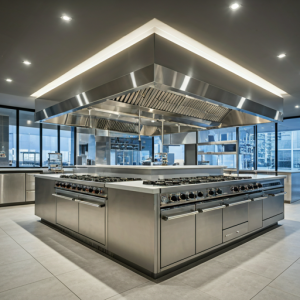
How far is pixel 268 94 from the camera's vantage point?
4.79 metres

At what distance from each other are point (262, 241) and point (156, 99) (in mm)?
2575

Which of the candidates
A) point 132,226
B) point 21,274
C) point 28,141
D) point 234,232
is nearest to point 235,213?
point 234,232

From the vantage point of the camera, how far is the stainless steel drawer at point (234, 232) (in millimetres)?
3043

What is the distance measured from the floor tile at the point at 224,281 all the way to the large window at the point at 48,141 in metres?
6.69

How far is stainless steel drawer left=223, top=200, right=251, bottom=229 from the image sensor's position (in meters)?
3.07

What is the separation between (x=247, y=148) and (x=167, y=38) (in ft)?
19.9

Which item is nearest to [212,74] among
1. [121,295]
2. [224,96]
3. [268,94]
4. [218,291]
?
[224,96]

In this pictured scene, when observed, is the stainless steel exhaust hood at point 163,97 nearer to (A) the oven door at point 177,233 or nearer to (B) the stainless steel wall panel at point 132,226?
(B) the stainless steel wall panel at point 132,226

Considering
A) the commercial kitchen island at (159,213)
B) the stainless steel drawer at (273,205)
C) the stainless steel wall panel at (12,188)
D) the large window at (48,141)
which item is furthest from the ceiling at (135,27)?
the large window at (48,141)

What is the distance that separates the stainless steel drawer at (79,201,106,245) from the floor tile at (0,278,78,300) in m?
0.78

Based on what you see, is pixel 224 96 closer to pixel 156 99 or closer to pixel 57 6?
pixel 156 99

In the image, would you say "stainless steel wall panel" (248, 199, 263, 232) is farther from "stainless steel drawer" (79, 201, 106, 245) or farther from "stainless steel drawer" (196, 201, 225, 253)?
"stainless steel drawer" (79, 201, 106, 245)

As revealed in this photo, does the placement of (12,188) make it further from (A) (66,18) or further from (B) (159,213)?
(B) (159,213)

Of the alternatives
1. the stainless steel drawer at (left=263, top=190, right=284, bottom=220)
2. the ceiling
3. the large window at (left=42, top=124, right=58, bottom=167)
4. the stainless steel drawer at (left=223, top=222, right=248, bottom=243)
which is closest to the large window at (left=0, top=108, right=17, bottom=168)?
the large window at (left=42, top=124, right=58, bottom=167)
